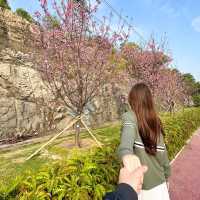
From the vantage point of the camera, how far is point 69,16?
30.7ft

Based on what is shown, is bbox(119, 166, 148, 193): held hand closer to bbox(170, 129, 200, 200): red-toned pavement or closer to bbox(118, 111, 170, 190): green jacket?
bbox(118, 111, 170, 190): green jacket

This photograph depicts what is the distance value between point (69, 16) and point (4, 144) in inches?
236

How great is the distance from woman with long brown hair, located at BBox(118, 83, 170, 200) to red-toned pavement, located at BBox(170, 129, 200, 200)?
3.89 metres

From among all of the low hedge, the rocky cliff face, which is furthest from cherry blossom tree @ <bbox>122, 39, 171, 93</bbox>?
the low hedge

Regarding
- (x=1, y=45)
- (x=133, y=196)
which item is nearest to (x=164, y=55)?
(x=1, y=45)

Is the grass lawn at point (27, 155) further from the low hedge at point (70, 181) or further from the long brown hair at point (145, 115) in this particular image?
the long brown hair at point (145, 115)

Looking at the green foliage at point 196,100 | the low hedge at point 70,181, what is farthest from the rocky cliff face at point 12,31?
the green foliage at point 196,100

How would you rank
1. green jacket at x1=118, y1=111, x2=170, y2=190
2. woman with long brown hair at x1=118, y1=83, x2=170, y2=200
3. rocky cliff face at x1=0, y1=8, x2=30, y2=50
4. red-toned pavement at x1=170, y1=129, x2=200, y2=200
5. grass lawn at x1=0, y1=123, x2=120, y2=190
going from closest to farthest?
green jacket at x1=118, y1=111, x2=170, y2=190
woman with long brown hair at x1=118, y1=83, x2=170, y2=200
red-toned pavement at x1=170, y1=129, x2=200, y2=200
grass lawn at x1=0, y1=123, x2=120, y2=190
rocky cliff face at x1=0, y1=8, x2=30, y2=50

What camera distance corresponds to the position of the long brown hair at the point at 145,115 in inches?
109

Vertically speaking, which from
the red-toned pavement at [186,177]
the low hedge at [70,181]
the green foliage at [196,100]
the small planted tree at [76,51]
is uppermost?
the green foliage at [196,100]

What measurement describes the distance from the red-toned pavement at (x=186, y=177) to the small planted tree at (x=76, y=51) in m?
3.36

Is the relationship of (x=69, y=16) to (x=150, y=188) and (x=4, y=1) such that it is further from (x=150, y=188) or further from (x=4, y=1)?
(x=4, y=1)

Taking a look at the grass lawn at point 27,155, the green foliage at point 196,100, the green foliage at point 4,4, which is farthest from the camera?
the green foliage at point 196,100

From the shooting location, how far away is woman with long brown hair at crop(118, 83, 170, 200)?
2717 mm
